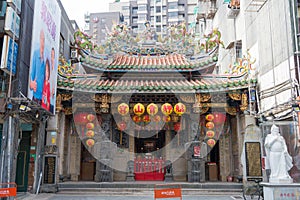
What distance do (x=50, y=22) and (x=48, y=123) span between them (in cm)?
441

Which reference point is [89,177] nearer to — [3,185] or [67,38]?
[3,185]

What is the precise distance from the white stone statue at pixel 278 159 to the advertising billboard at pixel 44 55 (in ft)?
26.2

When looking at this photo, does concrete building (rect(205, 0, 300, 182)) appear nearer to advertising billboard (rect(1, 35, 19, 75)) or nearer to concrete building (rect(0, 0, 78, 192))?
concrete building (rect(0, 0, 78, 192))

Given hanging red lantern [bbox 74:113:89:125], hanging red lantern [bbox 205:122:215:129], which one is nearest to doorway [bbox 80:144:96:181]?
hanging red lantern [bbox 74:113:89:125]

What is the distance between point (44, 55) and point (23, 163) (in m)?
4.82

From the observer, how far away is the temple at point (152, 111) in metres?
13.8

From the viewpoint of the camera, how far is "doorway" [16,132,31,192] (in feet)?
41.6

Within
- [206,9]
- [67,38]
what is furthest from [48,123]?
[206,9]

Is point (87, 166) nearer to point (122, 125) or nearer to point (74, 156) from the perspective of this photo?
point (74, 156)

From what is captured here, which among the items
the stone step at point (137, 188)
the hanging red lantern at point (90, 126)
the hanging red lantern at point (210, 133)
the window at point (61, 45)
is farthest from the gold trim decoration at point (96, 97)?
the hanging red lantern at point (210, 133)

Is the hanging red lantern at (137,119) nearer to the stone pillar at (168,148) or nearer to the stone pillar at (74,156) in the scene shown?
the stone pillar at (168,148)

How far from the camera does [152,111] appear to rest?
13500 mm

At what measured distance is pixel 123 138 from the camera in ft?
52.1

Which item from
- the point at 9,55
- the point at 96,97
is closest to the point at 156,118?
the point at 96,97
